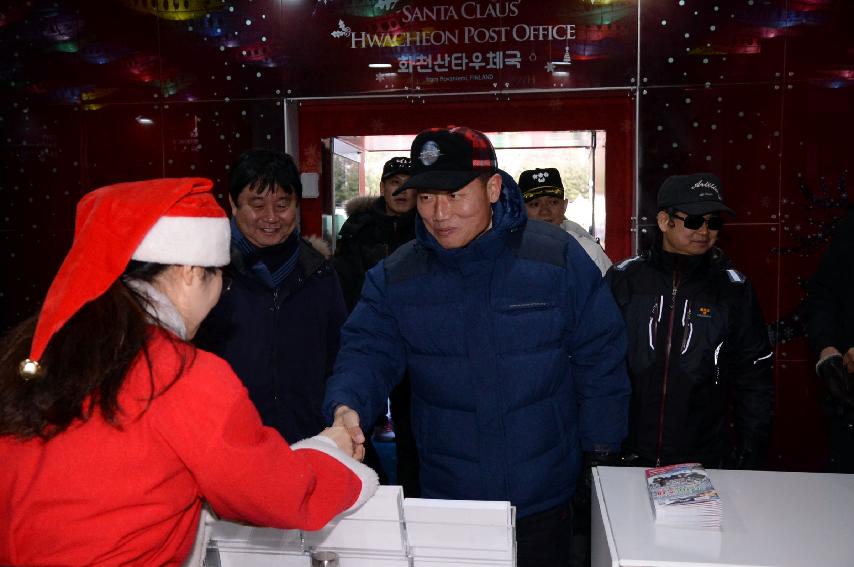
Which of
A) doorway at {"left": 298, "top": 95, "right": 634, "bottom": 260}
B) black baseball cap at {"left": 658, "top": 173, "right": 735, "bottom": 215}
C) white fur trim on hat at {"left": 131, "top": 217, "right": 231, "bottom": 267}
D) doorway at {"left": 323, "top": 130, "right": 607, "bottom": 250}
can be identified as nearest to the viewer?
white fur trim on hat at {"left": 131, "top": 217, "right": 231, "bottom": 267}

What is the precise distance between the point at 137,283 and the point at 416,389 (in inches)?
49.4

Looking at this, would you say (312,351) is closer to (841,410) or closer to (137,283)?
(137,283)

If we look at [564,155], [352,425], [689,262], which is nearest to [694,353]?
[689,262]

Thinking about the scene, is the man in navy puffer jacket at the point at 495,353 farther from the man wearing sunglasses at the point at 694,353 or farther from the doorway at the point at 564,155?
the doorway at the point at 564,155

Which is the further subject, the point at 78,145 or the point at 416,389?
the point at 78,145

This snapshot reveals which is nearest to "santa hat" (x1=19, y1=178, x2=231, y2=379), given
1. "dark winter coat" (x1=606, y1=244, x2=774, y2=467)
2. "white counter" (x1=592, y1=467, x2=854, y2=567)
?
"white counter" (x1=592, y1=467, x2=854, y2=567)

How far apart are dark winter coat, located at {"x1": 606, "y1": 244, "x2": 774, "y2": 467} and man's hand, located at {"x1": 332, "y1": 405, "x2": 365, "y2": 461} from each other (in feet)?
4.25

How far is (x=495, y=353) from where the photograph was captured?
7.57 ft

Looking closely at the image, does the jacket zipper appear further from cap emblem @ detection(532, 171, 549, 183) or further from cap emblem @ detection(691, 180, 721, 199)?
cap emblem @ detection(532, 171, 549, 183)

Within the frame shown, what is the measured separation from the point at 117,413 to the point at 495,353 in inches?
49.8

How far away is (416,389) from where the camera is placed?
2467 mm

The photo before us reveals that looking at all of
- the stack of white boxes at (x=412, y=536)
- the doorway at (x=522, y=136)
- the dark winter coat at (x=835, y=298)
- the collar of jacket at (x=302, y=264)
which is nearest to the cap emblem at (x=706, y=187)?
the dark winter coat at (x=835, y=298)

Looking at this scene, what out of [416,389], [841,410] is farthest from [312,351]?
[841,410]

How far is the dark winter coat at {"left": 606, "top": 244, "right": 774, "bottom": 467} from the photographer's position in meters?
2.96
